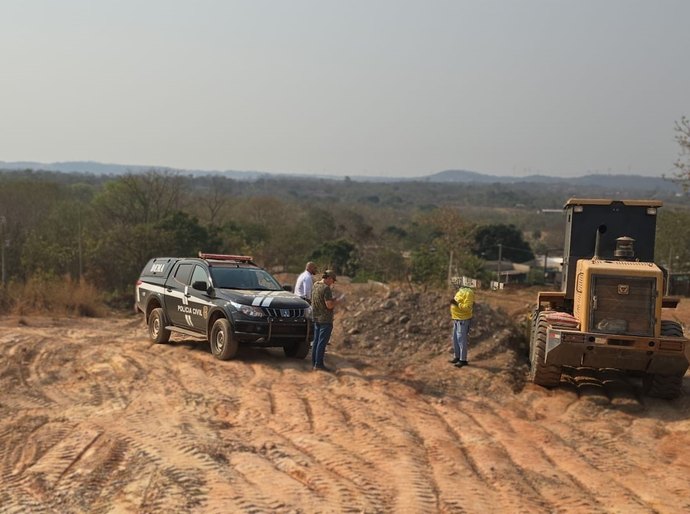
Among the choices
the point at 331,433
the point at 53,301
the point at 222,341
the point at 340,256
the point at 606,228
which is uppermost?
the point at 606,228

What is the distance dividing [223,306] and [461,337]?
13.8ft

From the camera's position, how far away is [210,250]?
134 ft

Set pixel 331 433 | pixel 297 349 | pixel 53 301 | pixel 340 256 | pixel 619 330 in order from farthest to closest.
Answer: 1. pixel 340 256
2. pixel 53 301
3. pixel 297 349
4. pixel 619 330
5. pixel 331 433

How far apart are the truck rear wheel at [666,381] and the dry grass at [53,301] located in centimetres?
1655

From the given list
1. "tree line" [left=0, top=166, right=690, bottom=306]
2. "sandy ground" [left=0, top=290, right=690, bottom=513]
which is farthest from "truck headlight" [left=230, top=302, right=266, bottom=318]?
"tree line" [left=0, top=166, right=690, bottom=306]

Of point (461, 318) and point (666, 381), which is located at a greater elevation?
point (461, 318)

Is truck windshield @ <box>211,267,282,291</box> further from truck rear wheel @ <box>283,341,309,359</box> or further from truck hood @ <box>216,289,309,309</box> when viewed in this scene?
truck rear wheel @ <box>283,341,309,359</box>

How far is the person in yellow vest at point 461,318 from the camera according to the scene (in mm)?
12797

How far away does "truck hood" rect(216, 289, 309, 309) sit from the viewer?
→ 42.4 ft

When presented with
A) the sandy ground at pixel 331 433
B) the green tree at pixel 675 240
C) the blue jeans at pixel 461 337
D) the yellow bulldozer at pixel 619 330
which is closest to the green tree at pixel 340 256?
the green tree at pixel 675 240

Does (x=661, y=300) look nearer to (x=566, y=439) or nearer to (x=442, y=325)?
(x=566, y=439)

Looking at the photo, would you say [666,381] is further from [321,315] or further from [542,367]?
[321,315]

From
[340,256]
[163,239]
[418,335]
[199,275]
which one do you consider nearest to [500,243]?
[340,256]

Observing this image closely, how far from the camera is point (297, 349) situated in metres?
13.6
